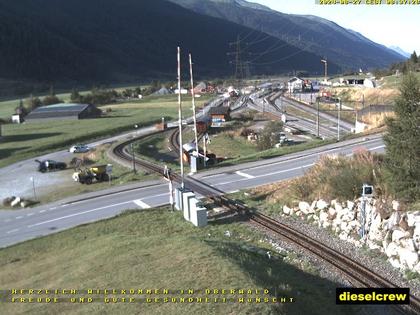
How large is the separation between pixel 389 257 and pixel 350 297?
415cm

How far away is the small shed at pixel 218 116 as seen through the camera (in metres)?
92.2

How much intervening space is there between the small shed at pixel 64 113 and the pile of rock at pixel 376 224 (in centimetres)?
10248

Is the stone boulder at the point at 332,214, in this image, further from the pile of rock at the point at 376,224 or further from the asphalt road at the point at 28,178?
the asphalt road at the point at 28,178

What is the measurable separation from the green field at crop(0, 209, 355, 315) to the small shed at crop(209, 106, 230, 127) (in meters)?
64.4

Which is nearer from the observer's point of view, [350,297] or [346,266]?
[350,297]

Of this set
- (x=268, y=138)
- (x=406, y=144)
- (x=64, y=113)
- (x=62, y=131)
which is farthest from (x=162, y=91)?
(x=406, y=144)

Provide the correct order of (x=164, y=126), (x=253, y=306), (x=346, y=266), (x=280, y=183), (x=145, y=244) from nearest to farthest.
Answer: (x=253, y=306)
(x=346, y=266)
(x=145, y=244)
(x=280, y=183)
(x=164, y=126)

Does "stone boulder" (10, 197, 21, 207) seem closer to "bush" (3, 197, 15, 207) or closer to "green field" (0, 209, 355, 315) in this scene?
"bush" (3, 197, 15, 207)

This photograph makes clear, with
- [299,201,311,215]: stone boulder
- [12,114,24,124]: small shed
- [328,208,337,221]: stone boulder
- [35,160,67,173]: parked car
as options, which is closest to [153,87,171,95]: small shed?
[12,114,24,124]: small shed

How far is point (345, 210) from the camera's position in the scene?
23.1 m

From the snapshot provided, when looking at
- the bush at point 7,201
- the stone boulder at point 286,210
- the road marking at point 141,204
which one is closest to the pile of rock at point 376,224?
the stone boulder at point 286,210

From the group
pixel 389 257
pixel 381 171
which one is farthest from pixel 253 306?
pixel 381 171

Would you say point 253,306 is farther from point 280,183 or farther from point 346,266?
point 280,183

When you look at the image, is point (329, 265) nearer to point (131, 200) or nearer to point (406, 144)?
point (406, 144)
